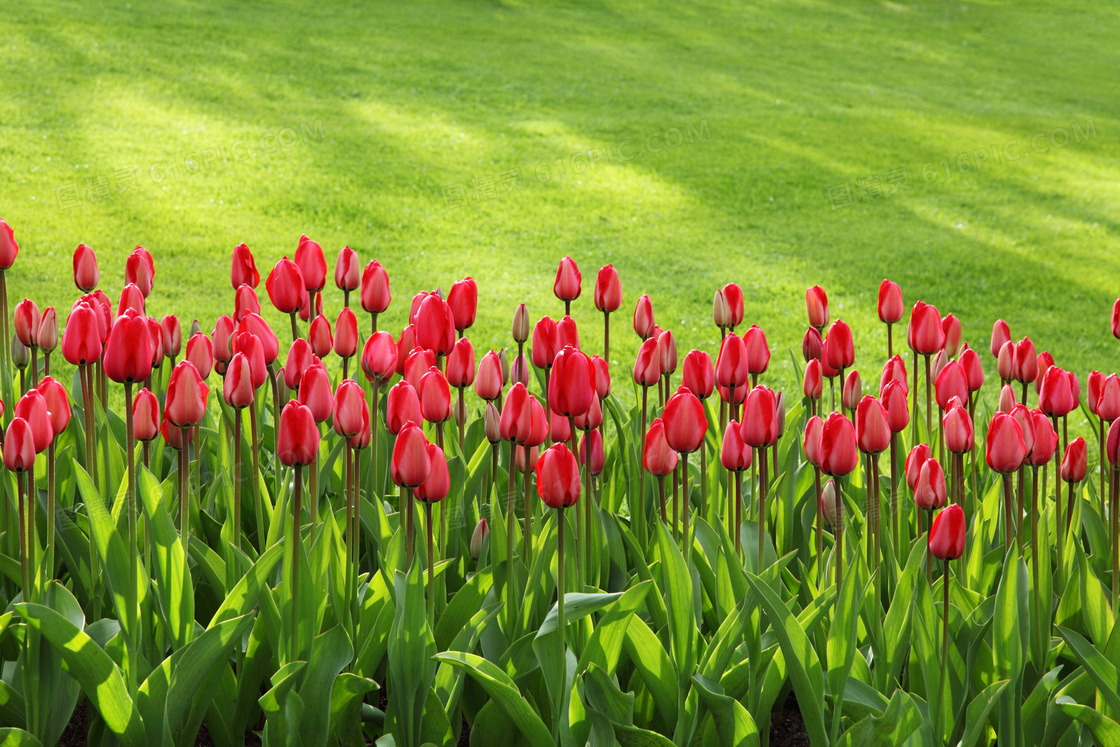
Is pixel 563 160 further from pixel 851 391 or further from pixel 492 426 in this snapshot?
pixel 492 426

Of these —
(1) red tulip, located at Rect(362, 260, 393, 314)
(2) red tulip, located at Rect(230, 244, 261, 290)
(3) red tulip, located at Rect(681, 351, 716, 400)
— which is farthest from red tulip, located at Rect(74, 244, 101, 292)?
(3) red tulip, located at Rect(681, 351, 716, 400)

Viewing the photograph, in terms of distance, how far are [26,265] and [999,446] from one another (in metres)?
6.66

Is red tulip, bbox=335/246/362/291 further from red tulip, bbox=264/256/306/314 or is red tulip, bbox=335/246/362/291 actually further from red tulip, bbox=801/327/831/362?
red tulip, bbox=801/327/831/362

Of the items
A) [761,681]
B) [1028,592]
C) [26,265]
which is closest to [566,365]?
[761,681]

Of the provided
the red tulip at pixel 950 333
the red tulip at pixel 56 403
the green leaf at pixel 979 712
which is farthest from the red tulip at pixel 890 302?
the red tulip at pixel 56 403

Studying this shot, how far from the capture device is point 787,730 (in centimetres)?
229

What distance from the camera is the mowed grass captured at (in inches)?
297

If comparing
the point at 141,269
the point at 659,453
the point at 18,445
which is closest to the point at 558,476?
the point at 659,453

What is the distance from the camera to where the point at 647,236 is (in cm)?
878

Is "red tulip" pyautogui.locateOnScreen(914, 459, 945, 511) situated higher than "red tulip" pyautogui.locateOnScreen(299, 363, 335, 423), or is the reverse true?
"red tulip" pyautogui.locateOnScreen(299, 363, 335, 423)

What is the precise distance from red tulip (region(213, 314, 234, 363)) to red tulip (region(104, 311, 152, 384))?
58 centimetres

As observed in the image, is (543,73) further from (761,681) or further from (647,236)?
(761,681)

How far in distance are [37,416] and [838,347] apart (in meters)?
1.70

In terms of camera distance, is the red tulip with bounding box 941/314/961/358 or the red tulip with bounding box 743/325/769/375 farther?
the red tulip with bounding box 941/314/961/358
